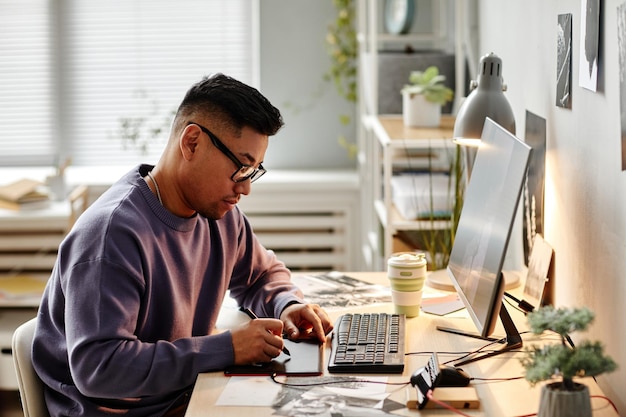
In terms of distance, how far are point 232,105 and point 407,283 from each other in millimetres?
560

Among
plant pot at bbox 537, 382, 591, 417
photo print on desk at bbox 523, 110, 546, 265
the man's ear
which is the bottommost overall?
plant pot at bbox 537, 382, 591, 417

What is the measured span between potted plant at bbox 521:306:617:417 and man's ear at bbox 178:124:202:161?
2.56ft

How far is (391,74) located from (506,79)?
802mm

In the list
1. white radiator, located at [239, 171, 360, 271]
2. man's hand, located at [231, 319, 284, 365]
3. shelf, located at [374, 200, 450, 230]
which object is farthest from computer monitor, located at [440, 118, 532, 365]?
white radiator, located at [239, 171, 360, 271]

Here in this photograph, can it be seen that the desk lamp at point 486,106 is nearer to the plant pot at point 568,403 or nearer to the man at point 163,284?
the man at point 163,284

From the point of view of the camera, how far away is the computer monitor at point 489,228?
1.54 meters

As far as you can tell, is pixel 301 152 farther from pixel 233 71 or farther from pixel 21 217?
pixel 21 217

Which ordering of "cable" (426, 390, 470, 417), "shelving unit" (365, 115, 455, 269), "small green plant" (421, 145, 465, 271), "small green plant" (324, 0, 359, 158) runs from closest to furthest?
"cable" (426, 390, 470, 417) < "small green plant" (421, 145, 465, 271) < "shelving unit" (365, 115, 455, 269) < "small green plant" (324, 0, 359, 158)

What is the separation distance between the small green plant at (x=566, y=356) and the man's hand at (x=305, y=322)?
2.15ft

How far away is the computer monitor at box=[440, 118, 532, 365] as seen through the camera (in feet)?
5.05

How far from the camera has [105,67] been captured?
4.24 metres

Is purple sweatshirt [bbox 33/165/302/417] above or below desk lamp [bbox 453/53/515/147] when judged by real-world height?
below

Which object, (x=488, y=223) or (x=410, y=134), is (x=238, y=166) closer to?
(x=488, y=223)

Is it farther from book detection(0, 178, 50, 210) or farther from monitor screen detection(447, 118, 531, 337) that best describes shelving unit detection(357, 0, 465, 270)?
book detection(0, 178, 50, 210)
